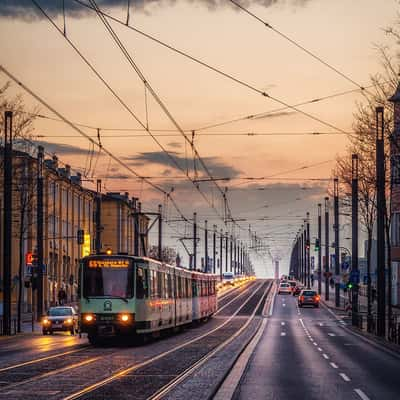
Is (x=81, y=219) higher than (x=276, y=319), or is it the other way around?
(x=81, y=219)

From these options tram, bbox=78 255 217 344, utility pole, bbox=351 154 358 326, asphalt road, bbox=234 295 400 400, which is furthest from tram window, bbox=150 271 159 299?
utility pole, bbox=351 154 358 326

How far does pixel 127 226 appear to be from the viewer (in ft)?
470

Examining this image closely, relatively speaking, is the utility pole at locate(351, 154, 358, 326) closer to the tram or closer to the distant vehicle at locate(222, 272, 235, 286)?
the tram

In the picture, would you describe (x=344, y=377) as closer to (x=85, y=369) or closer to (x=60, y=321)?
(x=85, y=369)

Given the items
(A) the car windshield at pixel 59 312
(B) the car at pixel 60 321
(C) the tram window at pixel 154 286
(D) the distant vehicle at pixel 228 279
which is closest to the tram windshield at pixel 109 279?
(C) the tram window at pixel 154 286

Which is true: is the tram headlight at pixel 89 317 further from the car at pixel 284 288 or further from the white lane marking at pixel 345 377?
the car at pixel 284 288

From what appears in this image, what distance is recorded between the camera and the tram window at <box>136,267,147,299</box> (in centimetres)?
3744

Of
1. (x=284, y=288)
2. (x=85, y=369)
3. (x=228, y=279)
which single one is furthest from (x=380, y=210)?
(x=228, y=279)

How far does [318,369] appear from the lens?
88.8 ft

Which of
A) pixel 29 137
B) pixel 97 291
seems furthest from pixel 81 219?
pixel 97 291

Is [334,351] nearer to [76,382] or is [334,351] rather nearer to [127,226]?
[76,382]

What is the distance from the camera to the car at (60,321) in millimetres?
53062

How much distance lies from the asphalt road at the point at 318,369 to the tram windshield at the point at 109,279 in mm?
5431

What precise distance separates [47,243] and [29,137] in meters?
43.0
